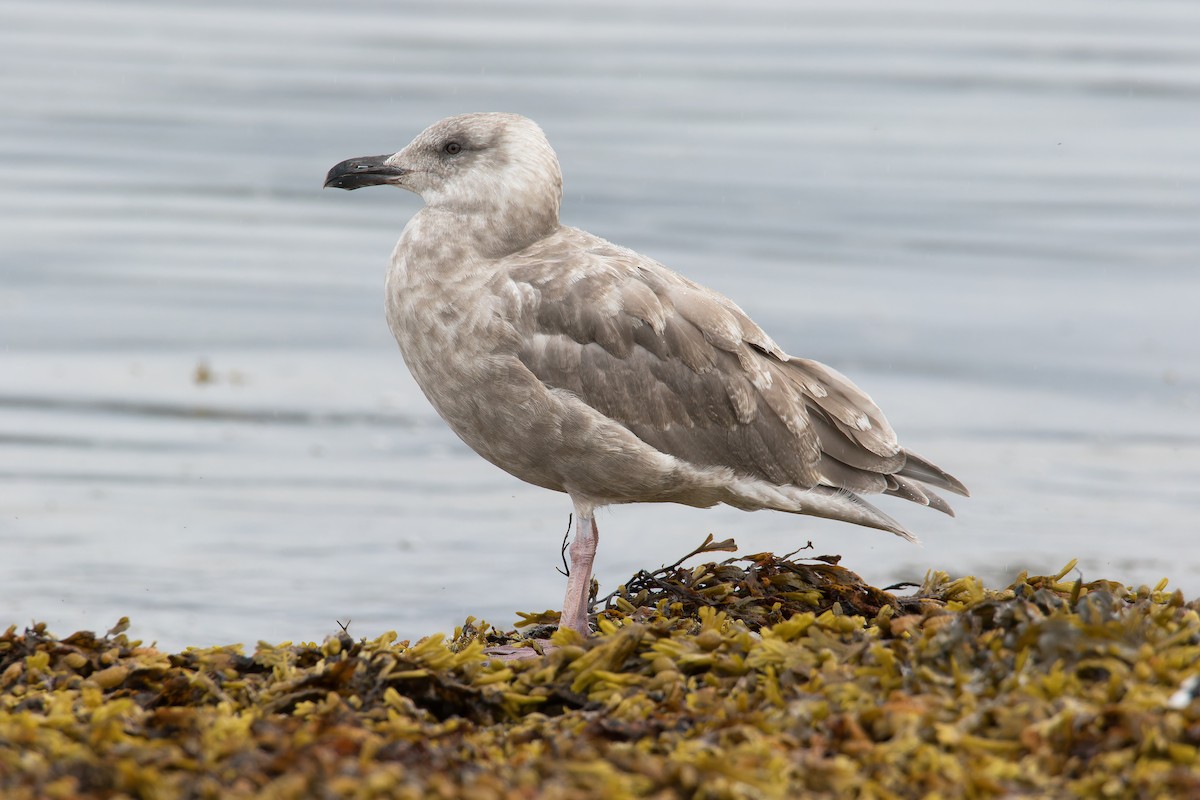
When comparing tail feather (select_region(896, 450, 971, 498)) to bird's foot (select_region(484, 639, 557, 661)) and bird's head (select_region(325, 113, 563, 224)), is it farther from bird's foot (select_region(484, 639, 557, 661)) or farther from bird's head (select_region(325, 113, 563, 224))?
bird's foot (select_region(484, 639, 557, 661))

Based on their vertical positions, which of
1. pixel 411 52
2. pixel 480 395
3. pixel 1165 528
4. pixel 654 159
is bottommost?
pixel 1165 528

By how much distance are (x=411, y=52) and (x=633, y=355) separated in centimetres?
2755

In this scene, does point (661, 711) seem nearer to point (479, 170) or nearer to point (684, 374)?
point (684, 374)

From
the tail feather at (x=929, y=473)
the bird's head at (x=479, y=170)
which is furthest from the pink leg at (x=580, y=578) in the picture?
the tail feather at (x=929, y=473)

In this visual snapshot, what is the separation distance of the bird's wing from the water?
3644 mm

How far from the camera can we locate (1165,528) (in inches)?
478

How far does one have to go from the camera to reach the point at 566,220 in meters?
20.8

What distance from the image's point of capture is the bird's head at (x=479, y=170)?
6941mm

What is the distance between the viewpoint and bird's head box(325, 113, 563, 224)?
273 inches

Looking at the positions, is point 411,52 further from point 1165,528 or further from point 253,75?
point 1165,528

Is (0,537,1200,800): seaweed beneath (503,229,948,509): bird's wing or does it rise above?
beneath

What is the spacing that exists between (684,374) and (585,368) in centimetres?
47

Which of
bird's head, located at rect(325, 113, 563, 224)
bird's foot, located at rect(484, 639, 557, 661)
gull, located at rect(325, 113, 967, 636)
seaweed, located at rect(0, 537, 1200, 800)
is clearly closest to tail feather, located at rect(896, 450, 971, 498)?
gull, located at rect(325, 113, 967, 636)

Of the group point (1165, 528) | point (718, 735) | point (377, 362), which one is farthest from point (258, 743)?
point (377, 362)
